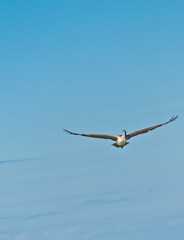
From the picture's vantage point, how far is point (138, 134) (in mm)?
132125

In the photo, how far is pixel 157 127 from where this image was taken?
13025 cm

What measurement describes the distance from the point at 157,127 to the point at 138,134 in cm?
415

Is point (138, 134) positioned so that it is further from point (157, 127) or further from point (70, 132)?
point (70, 132)

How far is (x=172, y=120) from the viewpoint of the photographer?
402 ft

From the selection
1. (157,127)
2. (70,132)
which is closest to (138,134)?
(157,127)

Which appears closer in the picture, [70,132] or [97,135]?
[70,132]

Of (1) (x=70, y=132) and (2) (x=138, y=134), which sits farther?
(2) (x=138, y=134)

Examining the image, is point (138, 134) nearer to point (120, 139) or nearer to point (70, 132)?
point (120, 139)

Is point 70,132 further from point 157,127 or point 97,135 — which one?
point 157,127

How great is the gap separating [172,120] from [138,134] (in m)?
11.3

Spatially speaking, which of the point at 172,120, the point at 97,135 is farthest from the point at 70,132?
the point at 172,120

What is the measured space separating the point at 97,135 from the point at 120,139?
15.5ft

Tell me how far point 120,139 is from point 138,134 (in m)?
6.19

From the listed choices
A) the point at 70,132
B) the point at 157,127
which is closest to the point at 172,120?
the point at 157,127
